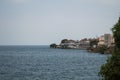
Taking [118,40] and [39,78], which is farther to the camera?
Result: [39,78]

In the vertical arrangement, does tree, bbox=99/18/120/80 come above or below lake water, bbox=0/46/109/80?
above

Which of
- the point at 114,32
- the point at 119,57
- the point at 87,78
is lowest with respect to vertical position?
the point at 87,78

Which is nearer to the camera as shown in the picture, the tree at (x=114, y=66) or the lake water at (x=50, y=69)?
the tree at (x=114, y=66)

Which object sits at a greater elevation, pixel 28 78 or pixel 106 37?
pixel 106 37

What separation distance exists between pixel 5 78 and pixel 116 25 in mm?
27813

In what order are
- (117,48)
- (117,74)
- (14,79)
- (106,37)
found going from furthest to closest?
1. (106,37)
2. (14,79)
3. (117,48)
4. (117,74)

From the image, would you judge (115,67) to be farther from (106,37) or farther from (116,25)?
(106,37)

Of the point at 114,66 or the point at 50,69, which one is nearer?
the point at 114,66

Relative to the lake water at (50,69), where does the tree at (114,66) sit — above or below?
above

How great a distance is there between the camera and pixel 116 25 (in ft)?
80.4

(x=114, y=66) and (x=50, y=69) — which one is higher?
(x=114, y=66)

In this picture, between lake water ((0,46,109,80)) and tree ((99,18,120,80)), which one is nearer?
tree ((99,18,120,80))

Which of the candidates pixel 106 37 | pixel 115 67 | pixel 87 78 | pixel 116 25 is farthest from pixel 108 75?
pixel 106 37

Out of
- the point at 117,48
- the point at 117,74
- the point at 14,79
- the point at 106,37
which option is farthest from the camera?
the point at 106,37
